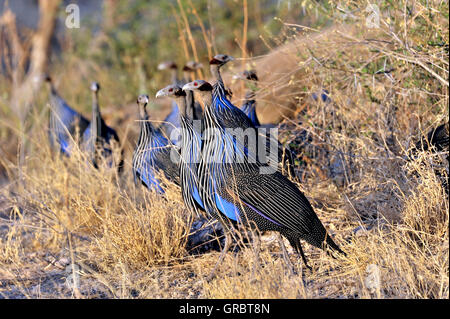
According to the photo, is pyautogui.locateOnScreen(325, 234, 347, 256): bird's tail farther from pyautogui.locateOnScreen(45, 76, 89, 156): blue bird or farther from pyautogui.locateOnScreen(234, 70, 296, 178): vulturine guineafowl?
pyautogui.locateOnScreen(45, 76, 89, 156): blue bird

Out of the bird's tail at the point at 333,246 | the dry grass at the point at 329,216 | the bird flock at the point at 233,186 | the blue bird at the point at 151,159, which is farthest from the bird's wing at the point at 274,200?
the blue bird at the point at 151,159

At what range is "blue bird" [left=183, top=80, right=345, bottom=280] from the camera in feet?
11.0

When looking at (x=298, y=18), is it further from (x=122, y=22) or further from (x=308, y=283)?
(x=308, y=283)

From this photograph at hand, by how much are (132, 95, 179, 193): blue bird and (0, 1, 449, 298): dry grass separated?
24 cm

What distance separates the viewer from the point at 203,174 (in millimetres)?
3465

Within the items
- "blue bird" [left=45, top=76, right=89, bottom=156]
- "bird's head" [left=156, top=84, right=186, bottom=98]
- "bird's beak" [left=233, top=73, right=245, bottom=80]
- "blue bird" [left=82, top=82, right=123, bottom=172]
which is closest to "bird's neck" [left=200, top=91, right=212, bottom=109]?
"bird's head" [left=156, top=84, right=186, bottom=98]

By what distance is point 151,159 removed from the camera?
15.8 ft

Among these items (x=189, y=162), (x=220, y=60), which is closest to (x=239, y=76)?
(x=220, y=60)

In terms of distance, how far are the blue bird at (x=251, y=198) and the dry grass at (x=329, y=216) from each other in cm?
20

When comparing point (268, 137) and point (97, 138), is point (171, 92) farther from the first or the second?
point (97, 138)

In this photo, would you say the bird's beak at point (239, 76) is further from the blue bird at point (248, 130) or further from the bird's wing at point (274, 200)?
the bird's wing at point (274, 200)

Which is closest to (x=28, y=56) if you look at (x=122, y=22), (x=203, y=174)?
(x=122, y=22)

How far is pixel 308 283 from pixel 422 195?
36.2 inches
